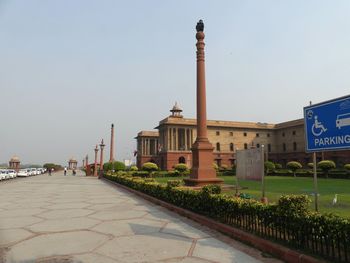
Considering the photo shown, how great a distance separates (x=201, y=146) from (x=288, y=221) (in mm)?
8687

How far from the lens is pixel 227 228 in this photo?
270 inches

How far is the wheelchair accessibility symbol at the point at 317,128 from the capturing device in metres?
5.41

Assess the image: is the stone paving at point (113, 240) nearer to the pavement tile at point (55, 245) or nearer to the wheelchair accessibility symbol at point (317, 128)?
the pavement tile at point (55, 245)

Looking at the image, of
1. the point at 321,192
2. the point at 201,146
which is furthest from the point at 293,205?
the point at 321,192

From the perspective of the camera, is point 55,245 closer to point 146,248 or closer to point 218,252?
point 146,248

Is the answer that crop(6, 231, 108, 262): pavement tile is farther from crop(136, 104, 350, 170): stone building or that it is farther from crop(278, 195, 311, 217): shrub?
crop(136, 104, 350, 170): stone building

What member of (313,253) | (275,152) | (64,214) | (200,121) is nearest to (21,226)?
(64,214)

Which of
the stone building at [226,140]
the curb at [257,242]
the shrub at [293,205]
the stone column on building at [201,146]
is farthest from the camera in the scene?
the stone building at [226,140]

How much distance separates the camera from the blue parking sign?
16.2ft

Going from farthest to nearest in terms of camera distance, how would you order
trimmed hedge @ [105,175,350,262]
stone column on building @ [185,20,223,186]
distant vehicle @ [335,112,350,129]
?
1. stone column on building @ [185,20,223,186]
2. distant vehicle @ [335,112,350,129]
3. trimmed hedge @ [105,175,350,262]

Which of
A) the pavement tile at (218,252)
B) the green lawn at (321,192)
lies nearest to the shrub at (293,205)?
the pavement tile at (218,252)

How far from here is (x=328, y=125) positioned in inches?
208

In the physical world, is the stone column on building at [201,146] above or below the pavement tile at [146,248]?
above

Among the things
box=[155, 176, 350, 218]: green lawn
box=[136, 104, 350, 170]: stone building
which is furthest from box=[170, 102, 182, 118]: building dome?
box=[155, 176, 350, 218]: green lawn
